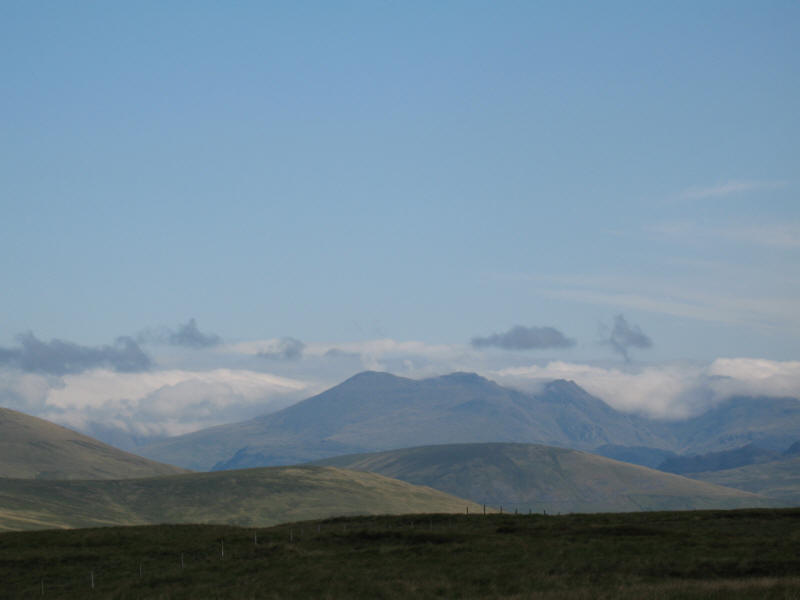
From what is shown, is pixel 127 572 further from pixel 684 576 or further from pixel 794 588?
pixel 794 588

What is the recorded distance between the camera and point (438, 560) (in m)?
62.6

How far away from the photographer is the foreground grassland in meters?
51.6

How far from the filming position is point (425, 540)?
245ft

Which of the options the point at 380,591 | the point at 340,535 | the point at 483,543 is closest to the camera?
the point at 380,591

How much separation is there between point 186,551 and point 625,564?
36.8m

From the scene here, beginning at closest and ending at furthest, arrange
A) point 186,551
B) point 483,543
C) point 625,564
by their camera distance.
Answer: point 625,564, point 483,543, point 186,551

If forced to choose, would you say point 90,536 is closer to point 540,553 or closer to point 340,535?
point 340,535

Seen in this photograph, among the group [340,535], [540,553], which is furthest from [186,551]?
[540,553]

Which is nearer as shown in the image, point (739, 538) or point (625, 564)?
point (625, 564)

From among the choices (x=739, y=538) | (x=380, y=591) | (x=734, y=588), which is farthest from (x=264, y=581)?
(x=739, y=538)

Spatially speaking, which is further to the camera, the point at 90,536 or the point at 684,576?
the point at 90,536

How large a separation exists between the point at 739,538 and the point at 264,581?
34.5 m

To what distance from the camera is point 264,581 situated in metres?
58.1

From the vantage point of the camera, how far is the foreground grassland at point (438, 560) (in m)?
51.6
